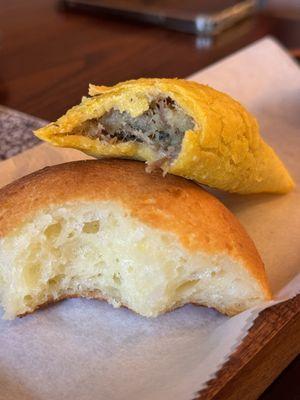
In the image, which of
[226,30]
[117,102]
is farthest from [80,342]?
[226,30]

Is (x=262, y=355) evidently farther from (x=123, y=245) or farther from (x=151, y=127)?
(x=151, y=127)

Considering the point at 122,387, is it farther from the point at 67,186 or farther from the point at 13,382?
the point at 67,186

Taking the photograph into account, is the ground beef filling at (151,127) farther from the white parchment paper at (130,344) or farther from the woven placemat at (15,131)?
the woven placemat at (15,131)

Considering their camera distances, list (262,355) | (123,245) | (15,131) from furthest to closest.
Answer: (15,131), (123,245), (262,355)

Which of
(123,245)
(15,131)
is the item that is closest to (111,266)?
(123,245)

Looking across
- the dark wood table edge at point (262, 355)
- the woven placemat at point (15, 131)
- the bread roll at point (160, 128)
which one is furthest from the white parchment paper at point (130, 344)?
the woven placemat at point (15, 131)
